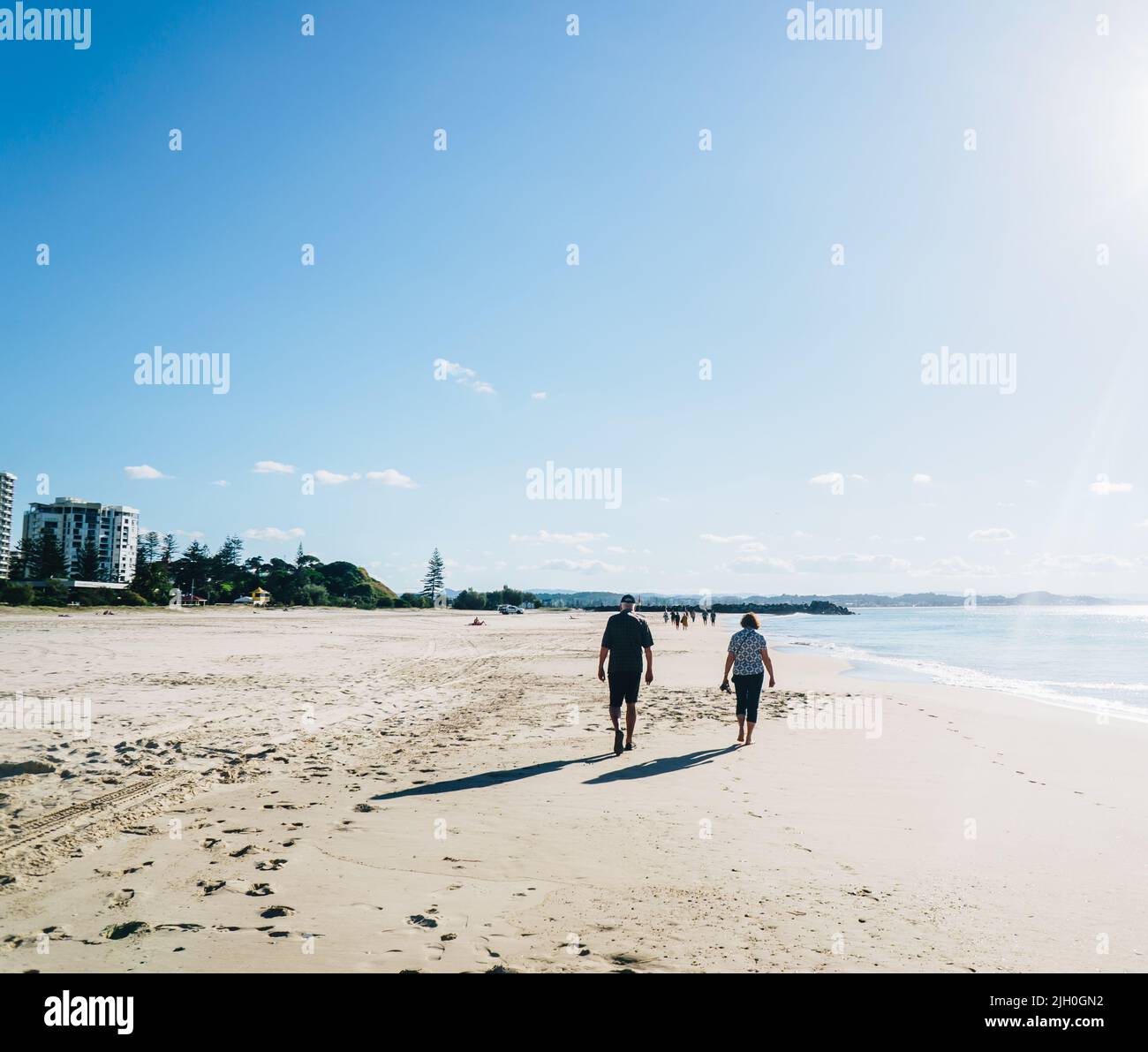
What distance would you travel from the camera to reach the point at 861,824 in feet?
21.3

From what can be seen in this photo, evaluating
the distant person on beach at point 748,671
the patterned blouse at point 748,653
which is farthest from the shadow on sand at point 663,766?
the patterned blouse at point 748,653

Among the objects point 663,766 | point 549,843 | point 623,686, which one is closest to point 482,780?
point 549,843

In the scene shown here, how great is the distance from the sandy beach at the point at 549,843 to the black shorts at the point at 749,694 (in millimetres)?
654

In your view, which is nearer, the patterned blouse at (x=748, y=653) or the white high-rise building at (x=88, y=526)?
the patterned blouse at (x=748, y=653)

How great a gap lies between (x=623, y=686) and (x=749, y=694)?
204 centimetres

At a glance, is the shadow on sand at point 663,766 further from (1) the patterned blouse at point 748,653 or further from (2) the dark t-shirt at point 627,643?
(2) the dark t-shirt at point 627,643

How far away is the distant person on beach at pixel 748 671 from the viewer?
33.8 ft

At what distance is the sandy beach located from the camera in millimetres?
3984

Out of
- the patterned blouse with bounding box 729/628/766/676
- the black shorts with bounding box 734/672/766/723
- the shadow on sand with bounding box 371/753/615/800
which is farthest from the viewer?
the patterned blouse with bounding box 729/628/766/676

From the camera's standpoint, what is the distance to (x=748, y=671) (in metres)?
10.4

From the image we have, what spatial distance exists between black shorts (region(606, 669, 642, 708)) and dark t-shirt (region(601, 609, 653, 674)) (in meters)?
0.05

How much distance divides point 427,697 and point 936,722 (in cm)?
999

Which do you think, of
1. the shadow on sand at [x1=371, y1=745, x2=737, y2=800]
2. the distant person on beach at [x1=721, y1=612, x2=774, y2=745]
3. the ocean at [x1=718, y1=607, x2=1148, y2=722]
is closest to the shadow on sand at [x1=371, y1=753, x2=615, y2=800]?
the shadow on sand at [x1=371, y1=745, x2=737, y2=800]

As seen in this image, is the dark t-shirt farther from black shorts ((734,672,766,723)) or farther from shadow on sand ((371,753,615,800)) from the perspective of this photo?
black shorts ((734,672,766,723))
